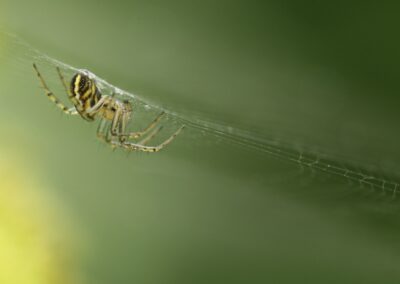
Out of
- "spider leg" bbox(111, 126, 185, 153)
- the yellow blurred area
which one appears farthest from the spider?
the yellow blurred area

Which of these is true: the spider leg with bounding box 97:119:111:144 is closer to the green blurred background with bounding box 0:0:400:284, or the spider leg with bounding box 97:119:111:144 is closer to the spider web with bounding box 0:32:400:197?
the green blurred background with bounding box 0:0:400:284

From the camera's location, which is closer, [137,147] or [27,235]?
[27,235]

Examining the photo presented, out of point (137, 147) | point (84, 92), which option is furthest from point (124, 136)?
point (84, 92)

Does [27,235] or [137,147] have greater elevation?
[137,147]

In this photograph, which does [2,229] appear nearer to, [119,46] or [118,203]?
[118,203]

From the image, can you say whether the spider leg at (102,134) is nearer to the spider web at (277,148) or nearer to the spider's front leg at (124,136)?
the spider's front leg at (124,136)

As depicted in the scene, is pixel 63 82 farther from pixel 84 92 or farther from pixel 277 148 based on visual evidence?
pixel 277 148

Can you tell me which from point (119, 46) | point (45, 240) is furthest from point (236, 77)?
point (45, 240)
